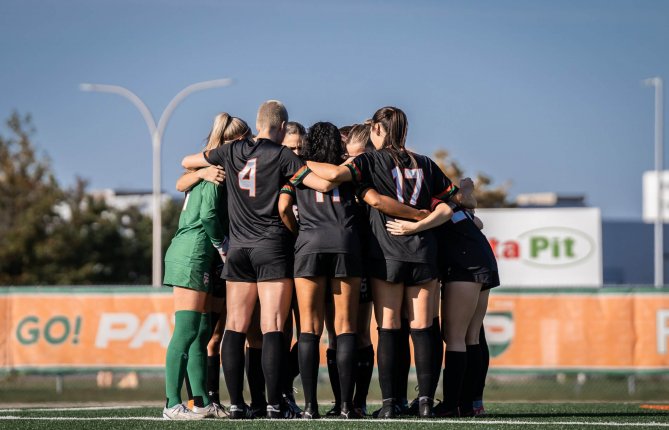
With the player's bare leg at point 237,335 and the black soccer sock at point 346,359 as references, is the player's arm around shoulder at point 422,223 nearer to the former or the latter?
the black soccer sock at point 346,359

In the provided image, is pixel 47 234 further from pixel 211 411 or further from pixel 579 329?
pixel 211 411

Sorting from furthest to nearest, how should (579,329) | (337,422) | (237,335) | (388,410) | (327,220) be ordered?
(579,329) < (237,335) < (388,410) < (327,220) < (337,422)

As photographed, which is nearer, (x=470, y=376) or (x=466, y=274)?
(x=466, y=274)

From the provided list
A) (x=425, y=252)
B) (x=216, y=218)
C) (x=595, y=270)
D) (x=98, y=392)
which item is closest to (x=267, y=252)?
(x=216, y=218)

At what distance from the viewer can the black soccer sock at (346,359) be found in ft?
24.6

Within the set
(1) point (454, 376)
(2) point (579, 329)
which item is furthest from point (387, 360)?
(2) point (579, 329)

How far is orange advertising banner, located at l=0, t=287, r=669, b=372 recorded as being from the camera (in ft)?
50.4

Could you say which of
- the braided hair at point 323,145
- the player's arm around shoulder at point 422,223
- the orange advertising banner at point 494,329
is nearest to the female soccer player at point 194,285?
the braided hair at point 323,145

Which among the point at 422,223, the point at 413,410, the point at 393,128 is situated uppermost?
the point at 393,128

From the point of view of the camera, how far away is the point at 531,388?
2111 centimetres

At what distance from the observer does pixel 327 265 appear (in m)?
7.45

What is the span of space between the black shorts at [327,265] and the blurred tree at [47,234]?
30331 millimetres

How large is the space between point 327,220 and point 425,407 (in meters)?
1.51

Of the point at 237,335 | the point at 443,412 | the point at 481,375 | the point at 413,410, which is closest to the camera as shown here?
the point at 237,335
